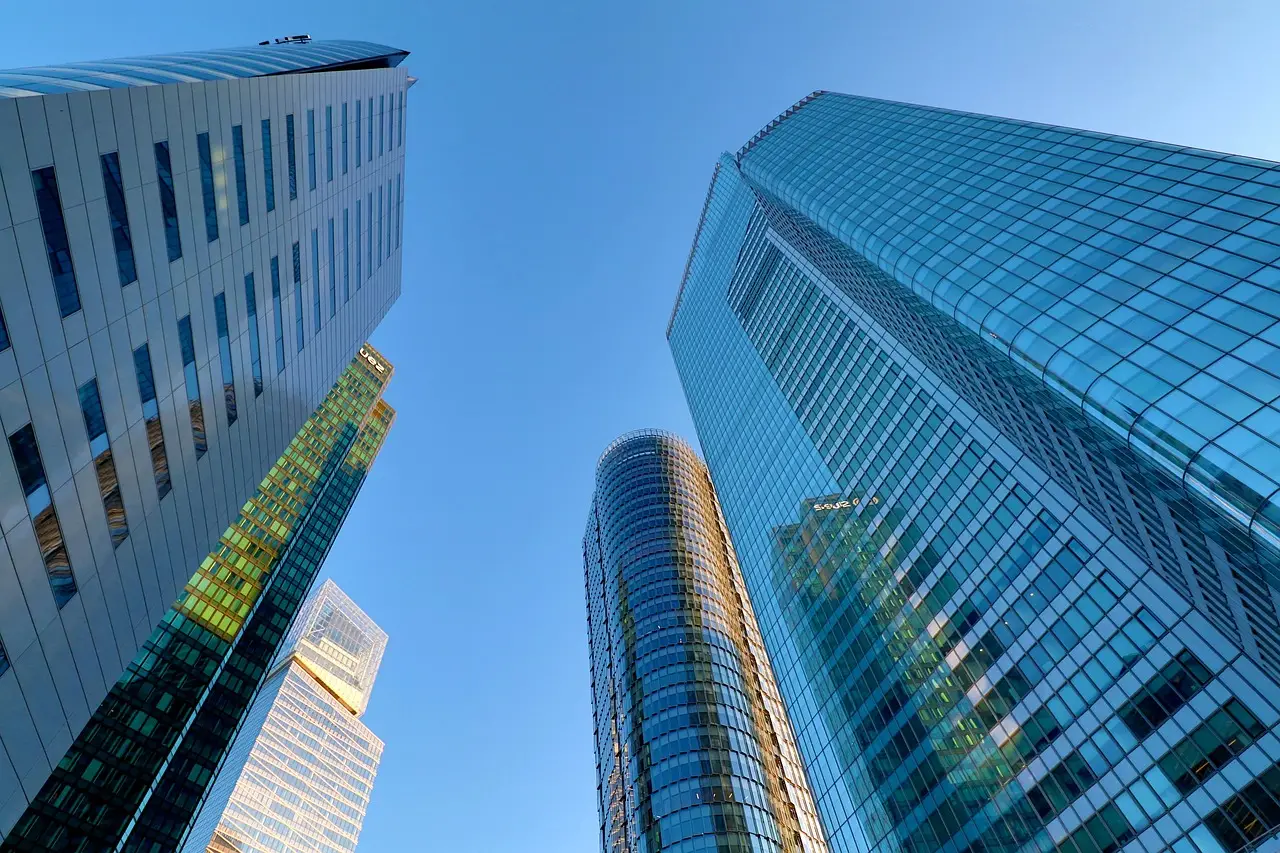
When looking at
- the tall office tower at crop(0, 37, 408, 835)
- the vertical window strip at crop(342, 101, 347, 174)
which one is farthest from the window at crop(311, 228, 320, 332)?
the vertical window strip at crop(342, 101, 347, 174)

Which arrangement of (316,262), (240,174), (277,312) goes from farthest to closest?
1. (316,262)
2. (277,312)
3. (240,174)

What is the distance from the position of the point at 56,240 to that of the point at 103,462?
7.69 meters

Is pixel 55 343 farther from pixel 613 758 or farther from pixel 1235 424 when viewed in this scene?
pixel 613 758

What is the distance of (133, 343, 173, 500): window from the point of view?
2523cm

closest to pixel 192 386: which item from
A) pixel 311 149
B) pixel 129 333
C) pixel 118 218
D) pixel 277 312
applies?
pixel 129 333

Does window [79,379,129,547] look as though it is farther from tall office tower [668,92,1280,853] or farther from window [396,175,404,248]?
window [396,175,404,248]

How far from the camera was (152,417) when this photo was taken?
26.5 meters

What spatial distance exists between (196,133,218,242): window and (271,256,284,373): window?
642cm

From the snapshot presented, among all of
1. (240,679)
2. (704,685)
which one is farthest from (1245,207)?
(240,679)

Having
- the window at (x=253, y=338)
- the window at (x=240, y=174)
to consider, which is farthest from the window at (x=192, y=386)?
the window at (x=240, y=174)

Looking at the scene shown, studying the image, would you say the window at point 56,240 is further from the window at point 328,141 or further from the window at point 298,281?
the window at point 328,141

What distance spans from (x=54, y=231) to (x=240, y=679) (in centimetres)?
7378

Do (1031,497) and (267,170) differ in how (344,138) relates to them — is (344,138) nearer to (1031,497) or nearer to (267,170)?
(267,170)

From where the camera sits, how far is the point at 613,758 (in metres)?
92.9
